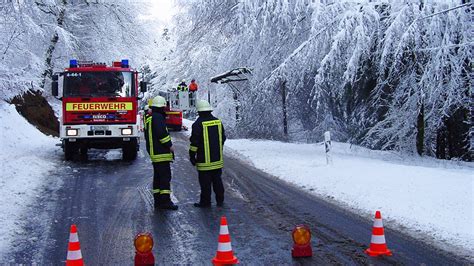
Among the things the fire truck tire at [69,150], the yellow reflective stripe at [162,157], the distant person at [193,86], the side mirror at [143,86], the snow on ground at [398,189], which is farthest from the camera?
the distant person at [193,86]

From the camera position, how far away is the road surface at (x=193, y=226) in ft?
20.3

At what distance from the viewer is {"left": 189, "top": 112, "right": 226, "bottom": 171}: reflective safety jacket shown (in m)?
9.06

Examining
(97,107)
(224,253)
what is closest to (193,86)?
(97,107)

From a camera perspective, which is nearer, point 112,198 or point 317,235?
point 317,235

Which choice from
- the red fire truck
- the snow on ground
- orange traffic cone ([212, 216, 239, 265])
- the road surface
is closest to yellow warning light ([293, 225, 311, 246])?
the road surface

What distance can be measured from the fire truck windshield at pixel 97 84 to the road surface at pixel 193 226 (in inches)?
147

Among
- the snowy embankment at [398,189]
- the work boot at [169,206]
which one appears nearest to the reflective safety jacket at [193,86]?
the snowy embankment at [398,189]

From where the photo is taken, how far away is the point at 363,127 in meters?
17.9

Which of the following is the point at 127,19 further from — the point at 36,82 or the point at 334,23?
the point at 334,23

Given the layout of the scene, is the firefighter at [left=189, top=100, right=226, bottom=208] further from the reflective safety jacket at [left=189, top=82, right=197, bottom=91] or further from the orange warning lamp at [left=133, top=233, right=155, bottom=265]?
the reflective safety jacket at [left=189, top=82, right=197, bottom=91]

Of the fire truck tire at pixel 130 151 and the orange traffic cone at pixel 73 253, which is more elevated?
the fire truck tire at pixel 130 151

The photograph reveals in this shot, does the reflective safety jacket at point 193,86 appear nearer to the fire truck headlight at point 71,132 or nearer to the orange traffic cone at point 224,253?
the fire truck headlight at point 71,132

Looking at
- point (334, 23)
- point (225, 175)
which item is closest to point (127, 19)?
point (334, 23)

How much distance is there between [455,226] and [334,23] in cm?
965
